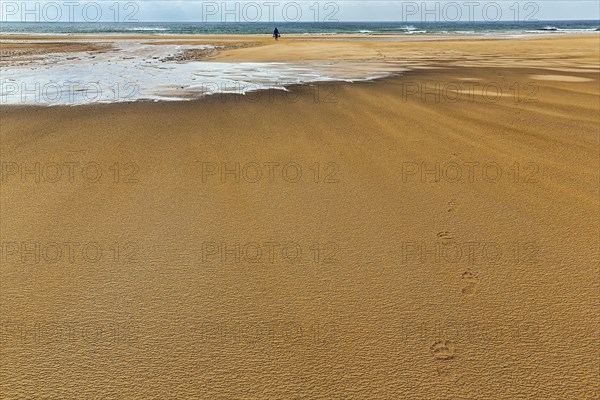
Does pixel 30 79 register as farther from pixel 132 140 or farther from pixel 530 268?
pixel 530 268

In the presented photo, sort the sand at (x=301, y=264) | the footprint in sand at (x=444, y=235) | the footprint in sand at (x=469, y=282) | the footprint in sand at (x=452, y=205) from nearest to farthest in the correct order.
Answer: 1. the sand at (x=301, y=264)
2. the footprint in sand at (x=469, y=282)
3. the footprint in sand at (x=444, y=235)
4. the footprint in sand at (x=452, y=205)

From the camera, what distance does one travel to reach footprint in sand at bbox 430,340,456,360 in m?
2.06

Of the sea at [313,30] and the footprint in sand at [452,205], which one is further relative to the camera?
the sea at [313,30]

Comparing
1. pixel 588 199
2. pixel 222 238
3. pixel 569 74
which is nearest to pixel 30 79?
pixel 222 238

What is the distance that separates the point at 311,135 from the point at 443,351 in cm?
386

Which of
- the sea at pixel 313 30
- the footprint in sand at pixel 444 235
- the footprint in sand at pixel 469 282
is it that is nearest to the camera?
the footprint in sand at pixel 469 282

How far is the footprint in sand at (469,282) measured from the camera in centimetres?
254

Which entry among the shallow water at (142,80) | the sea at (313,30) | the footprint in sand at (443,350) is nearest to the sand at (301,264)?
the footprint in sand at (443,350)
